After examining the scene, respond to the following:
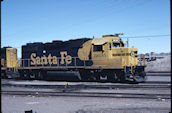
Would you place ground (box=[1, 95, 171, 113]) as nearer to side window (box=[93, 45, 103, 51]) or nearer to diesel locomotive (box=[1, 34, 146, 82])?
diesel locomotive (box=[1, 34, 146, 82])

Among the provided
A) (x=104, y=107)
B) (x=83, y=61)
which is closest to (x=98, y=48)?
(x=83, y=61)

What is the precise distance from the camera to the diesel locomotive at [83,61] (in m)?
17.0

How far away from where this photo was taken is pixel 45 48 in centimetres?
2080

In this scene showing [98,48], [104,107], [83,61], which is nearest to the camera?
[104,107]

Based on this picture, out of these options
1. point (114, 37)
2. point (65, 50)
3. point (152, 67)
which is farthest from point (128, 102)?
point (152, 67)

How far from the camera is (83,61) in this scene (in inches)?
739

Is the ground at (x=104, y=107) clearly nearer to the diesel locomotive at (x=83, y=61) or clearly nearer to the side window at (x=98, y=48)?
the diesel locomotive at (x=83, y=61)

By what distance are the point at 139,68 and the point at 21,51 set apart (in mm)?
12351

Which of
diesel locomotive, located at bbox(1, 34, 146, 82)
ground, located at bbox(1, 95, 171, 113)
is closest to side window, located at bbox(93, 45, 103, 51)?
diesel locomotive, located at bbox(1, 34, 146, 82)

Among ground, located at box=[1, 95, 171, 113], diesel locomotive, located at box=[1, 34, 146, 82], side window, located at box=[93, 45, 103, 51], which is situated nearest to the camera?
ground, located at box=[1, 95, 171, 113]

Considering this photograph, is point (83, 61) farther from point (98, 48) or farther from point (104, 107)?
point (104, 107)

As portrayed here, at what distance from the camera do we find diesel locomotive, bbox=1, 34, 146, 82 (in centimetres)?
1703

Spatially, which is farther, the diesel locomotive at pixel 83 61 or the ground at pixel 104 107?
the diesel locomotive at pixel 83 61

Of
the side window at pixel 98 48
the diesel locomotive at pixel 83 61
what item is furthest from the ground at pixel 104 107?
the side window at pixel 98 48
